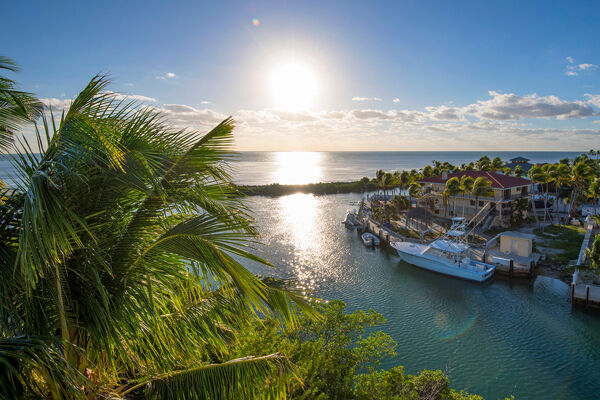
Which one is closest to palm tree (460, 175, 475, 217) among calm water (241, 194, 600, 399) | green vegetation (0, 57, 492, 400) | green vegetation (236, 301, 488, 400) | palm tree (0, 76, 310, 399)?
calm water (241, 194, 600, 399)

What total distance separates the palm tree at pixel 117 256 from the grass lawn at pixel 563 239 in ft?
107

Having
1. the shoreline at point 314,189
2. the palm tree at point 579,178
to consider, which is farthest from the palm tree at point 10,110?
the shoreline at point 314,189

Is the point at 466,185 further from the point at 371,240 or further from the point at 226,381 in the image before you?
the point at 226,381

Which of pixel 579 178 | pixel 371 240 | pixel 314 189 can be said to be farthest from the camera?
pixel 314 189

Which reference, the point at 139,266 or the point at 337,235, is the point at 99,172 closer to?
the point at 139,266

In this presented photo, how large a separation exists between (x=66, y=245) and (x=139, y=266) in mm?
870

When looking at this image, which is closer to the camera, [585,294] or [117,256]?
[117,256]

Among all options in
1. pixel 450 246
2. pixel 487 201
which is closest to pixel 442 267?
pixel 450 246

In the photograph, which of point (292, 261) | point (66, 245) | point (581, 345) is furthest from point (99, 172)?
point (292, 261)

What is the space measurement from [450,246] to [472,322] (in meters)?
8.98

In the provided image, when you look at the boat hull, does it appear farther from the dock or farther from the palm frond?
the palm frond

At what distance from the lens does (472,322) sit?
791 inches

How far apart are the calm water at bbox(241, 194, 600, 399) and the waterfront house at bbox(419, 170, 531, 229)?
1392 centimetres

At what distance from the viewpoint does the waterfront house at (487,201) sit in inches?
1512
